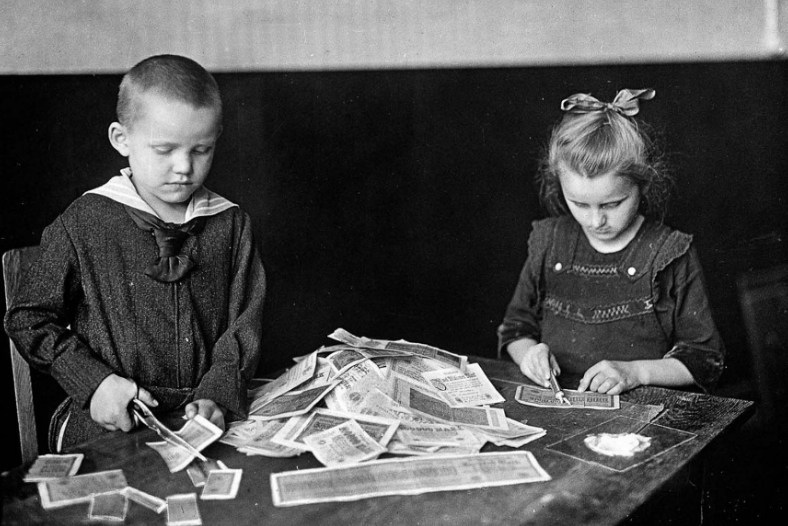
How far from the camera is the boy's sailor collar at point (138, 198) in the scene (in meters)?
1.88

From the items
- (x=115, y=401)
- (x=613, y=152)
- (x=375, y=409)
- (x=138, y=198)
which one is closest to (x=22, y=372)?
(x=115, y=401)

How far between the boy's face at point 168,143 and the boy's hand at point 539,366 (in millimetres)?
979

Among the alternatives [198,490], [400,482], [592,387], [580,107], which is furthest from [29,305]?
[580,107]

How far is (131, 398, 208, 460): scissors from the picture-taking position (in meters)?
1.51

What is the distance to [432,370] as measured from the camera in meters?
1.96

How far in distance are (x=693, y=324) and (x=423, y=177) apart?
3.83 ft

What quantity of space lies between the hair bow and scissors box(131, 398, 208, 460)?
1536 millimetres

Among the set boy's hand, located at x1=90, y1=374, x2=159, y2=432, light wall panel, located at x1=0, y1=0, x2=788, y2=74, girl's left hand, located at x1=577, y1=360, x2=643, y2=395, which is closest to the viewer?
boy's hand, located at x1=90, y1=374, x2=159, y2=432

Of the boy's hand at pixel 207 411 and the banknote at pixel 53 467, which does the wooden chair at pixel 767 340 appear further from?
the banknote at pixel 53 467

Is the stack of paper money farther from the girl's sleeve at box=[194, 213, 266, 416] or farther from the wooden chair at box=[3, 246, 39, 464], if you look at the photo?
the wooden chair at box=[3, 246, 39, 464]

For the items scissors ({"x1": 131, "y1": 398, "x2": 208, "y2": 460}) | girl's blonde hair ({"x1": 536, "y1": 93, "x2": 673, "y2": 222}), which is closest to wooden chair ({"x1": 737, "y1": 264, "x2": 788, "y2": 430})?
girl's blonde hair ({"x1": 536, "y1": 93, "x2": 673, "y2": 222})

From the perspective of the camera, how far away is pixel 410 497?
1334mm

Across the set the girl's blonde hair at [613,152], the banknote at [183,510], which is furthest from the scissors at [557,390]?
the banknote at [183,510]

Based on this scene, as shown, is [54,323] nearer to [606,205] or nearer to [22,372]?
[22,372]
